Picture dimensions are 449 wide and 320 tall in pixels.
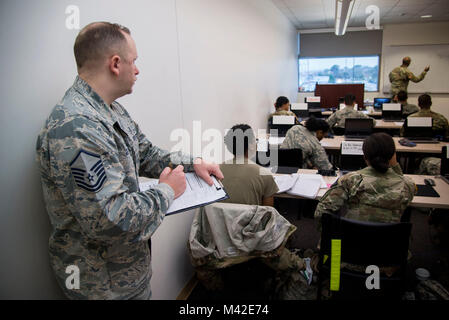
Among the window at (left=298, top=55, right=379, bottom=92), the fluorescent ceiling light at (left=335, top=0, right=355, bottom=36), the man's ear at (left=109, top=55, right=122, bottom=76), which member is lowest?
the man's ear at (left=109, top=55, right=122, bottom=76)

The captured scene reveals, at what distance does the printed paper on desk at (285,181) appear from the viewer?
2334mm

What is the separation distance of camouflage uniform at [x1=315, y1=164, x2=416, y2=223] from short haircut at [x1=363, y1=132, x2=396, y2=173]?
5 centimetres

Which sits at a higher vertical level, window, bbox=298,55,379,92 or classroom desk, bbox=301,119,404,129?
window, bbox=298,55,379,92

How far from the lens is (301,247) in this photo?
9.52 feet

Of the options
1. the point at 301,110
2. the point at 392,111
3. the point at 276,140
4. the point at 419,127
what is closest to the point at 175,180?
the point at 276,140

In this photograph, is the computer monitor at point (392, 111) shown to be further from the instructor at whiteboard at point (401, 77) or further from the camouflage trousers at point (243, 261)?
the camouflage trousers at point (243, 261)

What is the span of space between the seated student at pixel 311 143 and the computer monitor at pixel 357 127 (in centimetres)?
118

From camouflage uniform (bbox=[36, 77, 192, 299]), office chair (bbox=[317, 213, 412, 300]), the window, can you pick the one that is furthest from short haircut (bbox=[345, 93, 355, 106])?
the window

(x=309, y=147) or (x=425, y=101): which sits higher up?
(x=425, y=101)

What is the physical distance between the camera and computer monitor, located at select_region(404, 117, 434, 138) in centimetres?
377

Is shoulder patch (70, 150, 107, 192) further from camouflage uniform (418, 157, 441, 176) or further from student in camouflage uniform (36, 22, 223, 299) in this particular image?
camouflage uniform (418, 157, 441, 176)

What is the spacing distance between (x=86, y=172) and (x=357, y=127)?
4.10 meters

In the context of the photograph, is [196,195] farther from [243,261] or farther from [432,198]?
[432,198]
